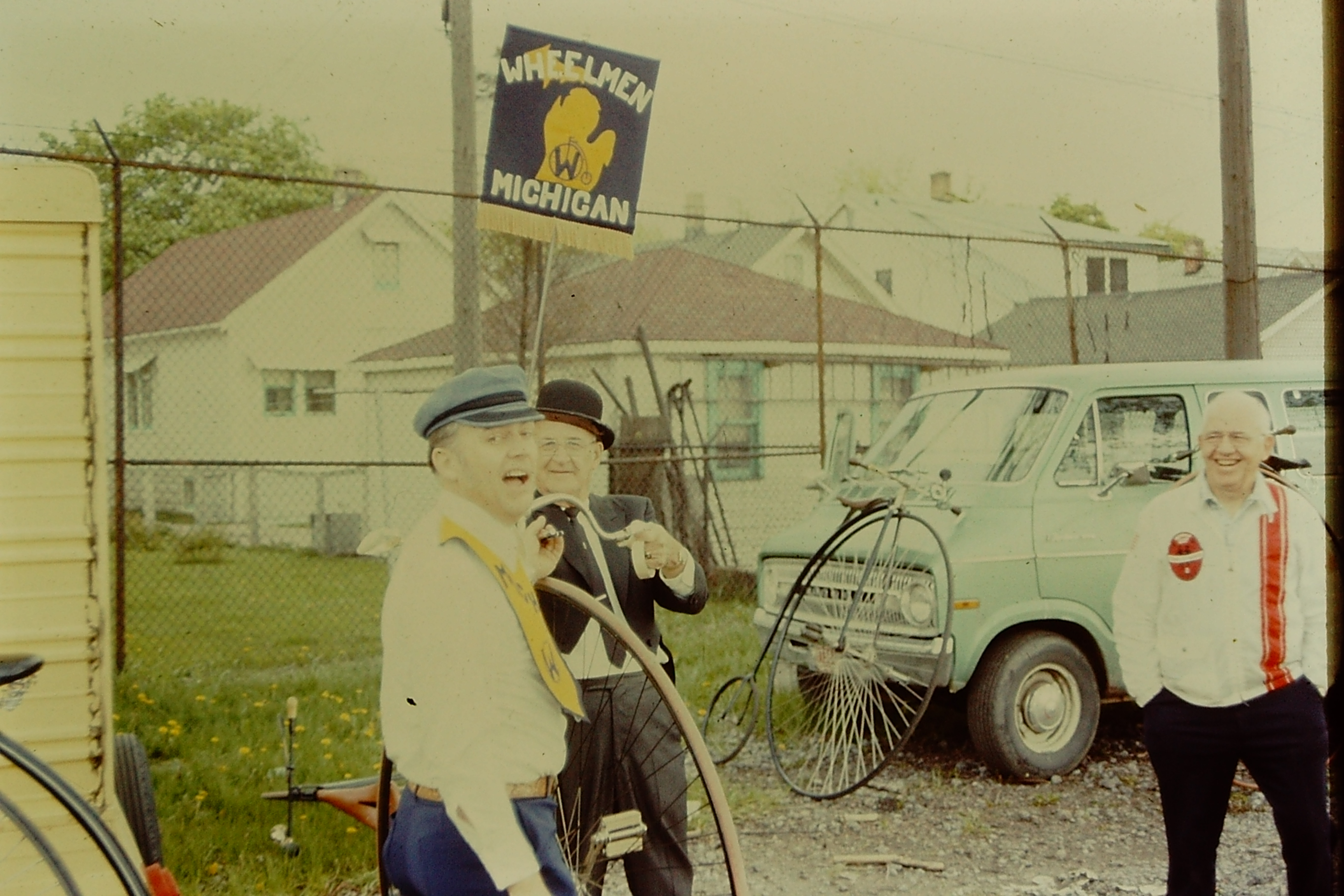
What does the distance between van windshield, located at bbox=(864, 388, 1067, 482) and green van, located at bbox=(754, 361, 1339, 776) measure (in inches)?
0.4

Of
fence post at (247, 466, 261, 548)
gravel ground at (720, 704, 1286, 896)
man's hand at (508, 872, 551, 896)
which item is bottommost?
gravel ground at (720, 704, 1286, 896)

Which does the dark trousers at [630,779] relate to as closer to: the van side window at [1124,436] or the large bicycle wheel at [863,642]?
the large bicycle wheel at [863,642]

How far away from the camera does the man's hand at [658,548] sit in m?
3.26

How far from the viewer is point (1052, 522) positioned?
5746mm

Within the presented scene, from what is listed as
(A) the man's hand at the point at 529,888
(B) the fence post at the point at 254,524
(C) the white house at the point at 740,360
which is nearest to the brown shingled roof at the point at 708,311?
(C) the white house at the point at 740,360

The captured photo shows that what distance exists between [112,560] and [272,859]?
103 inches

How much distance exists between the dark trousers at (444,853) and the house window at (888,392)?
4490mm

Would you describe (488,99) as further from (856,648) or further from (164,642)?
(164,642)

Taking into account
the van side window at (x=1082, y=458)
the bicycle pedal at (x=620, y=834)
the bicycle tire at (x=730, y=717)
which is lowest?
the bicycle tire at (x=730, y=717)

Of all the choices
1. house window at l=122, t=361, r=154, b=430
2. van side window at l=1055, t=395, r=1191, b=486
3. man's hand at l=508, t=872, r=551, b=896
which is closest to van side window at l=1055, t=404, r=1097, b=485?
van side window at l=1055, t=395, r=1191, b=486

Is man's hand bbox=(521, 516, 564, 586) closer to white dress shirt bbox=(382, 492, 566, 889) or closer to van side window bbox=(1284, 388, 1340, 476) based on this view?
white dress shirt bbox=(382, 492, 566, 889)

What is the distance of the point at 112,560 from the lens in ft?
20.1

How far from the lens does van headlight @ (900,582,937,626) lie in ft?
18.1

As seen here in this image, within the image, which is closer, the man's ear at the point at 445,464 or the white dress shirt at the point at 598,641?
the man's ear at the point at 445,464
